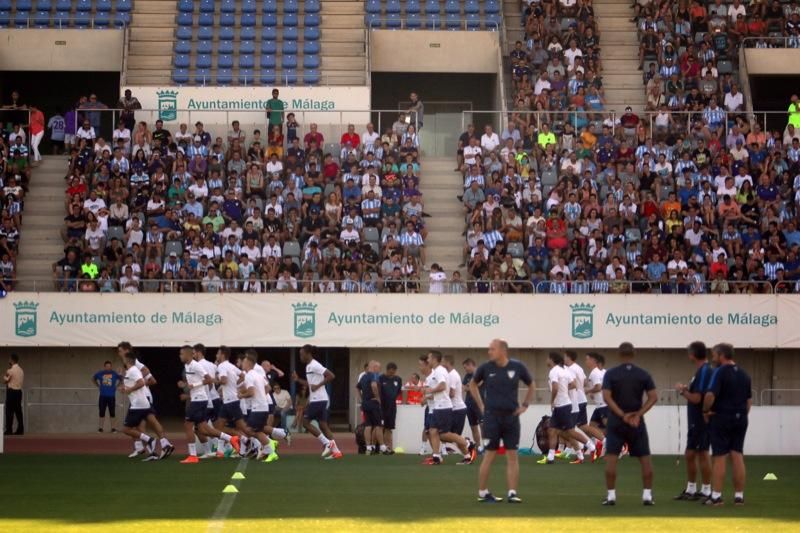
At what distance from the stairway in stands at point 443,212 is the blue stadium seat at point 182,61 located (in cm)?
→ 761

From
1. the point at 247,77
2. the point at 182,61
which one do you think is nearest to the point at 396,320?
the point at 247,77

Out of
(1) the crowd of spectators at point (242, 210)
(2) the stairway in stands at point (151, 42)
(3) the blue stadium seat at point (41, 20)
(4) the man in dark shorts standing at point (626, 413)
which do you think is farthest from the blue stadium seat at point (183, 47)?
(4) the man in dark shorts standing at point (626, 413)

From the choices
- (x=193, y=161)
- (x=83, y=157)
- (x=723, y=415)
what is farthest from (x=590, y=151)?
Result: (x=723, y=415)

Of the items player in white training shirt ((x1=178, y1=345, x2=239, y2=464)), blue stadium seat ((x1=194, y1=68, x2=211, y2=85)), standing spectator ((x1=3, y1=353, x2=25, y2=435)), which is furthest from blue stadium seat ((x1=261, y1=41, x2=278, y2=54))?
player in white training shirt ((x1=178, y1=345, x2=239, y2=464))

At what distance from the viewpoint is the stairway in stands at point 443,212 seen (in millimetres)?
35188

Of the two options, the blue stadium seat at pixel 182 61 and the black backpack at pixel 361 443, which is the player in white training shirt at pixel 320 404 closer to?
the black backpack at pixel 361 443

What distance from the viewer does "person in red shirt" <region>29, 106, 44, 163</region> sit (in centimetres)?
3744

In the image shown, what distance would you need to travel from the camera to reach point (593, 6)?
4250 cm

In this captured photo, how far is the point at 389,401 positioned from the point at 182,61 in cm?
1740

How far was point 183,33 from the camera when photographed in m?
41.3

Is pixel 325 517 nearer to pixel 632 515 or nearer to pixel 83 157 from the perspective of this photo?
pixel 632 515

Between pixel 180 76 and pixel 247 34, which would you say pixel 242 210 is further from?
pixel 247 34

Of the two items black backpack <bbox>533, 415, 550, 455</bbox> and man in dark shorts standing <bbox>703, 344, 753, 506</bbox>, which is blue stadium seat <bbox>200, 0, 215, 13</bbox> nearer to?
black backpack <bbox>533, 415, 550, 455</bbox>

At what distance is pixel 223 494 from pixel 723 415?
611 cm
